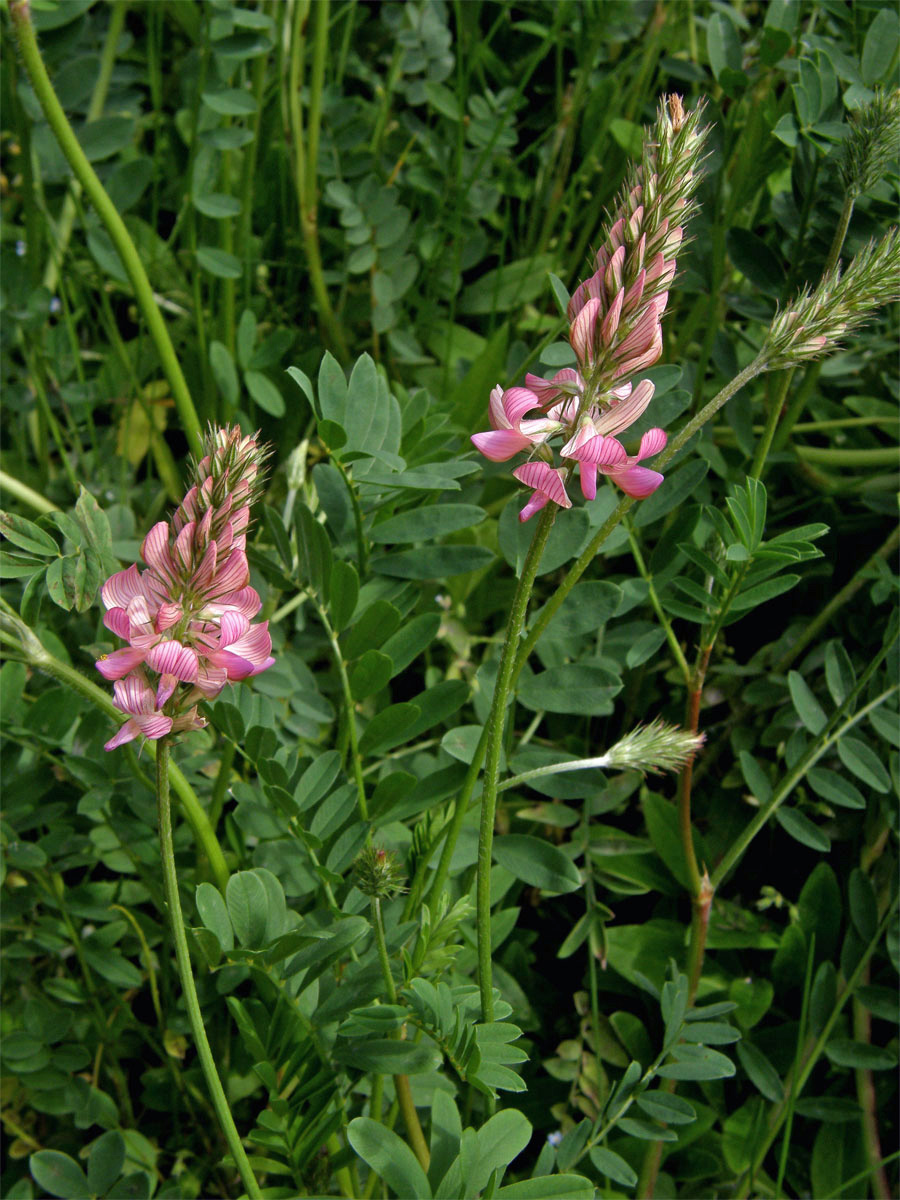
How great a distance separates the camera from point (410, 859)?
36.0 inches

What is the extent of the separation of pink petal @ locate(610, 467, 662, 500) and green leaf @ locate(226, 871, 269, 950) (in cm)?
46

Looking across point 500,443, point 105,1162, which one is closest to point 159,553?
point 500,443

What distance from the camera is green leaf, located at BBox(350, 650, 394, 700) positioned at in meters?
0.93

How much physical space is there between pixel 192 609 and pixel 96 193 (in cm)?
63

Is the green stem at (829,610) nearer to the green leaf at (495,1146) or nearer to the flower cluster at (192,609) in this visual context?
the green leaf at (495,1146)

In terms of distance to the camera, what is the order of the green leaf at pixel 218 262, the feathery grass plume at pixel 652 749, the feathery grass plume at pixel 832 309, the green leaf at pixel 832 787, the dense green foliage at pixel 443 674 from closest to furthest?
the feathery grass plume at pixel 832 309 < the feathery grass plume at pixel 652 749 < the dense green foliage at pixel 443 674 < the green leaf at pixel 832 787 < the green leaf at pixel 218 262

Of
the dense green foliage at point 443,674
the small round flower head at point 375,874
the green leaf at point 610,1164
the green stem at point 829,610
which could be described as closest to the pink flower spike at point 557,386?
the dense green foliage at point 443,674

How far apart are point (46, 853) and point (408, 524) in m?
0.50

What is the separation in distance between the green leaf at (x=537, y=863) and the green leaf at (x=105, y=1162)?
1.50ft

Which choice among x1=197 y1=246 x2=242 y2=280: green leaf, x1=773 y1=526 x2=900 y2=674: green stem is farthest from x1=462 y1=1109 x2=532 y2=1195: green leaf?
x1=197 y1=246 x2=242 y2=280: green leaf

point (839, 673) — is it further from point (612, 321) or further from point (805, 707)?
point (612, 321)

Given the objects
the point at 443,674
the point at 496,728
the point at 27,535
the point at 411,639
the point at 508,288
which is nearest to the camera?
the point at 496,728

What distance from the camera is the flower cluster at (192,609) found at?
0.63 m

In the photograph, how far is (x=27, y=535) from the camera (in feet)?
2.72
